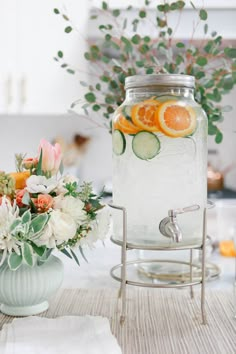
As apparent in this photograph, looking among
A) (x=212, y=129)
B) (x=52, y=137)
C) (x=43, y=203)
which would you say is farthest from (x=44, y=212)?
(x=52, y=137)

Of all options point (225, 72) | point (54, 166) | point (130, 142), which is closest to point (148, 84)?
point (130, 142)

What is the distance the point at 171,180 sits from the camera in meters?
1.06

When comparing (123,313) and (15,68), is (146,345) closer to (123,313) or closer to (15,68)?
(123,313)

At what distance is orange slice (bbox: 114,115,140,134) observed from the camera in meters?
1.05

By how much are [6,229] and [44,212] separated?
3.1 inches

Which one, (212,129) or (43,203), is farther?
(212,129)

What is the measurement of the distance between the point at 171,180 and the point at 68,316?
13.0 inches

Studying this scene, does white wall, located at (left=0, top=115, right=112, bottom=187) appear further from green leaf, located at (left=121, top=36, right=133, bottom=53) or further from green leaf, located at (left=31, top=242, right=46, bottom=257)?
green leaf, located at (left=31, top=242, right=46, bottom=257)

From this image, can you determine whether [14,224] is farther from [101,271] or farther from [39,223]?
[101,271]

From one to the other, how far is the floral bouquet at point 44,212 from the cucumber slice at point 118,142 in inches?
4.2

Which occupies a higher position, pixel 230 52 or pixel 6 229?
pixel 230 52

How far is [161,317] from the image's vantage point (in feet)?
3.57

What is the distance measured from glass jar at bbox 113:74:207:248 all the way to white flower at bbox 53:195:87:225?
0.13 m

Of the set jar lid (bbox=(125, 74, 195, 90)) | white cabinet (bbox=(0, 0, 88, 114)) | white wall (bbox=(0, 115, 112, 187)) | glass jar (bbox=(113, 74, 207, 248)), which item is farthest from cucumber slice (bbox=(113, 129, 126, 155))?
white wall (bbox=(0, 115, 112, 187))
